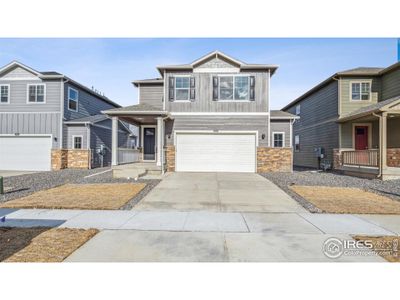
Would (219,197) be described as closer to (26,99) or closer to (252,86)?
(252,86)

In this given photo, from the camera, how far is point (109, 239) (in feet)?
14.6

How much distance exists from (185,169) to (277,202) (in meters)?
7.63

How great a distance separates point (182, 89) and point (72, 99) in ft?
29.3

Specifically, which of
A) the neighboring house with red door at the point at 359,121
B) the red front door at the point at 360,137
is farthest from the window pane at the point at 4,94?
the red front door at the point at 360,137

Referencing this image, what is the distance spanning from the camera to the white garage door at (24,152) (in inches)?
666

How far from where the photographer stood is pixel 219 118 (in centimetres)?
1451

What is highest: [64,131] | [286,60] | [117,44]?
[286,60]

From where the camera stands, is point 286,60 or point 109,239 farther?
point 286,60

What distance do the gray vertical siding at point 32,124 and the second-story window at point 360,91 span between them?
19.8m

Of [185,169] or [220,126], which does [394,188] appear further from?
[185,169]

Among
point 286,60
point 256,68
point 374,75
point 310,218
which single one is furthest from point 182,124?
point 374,75

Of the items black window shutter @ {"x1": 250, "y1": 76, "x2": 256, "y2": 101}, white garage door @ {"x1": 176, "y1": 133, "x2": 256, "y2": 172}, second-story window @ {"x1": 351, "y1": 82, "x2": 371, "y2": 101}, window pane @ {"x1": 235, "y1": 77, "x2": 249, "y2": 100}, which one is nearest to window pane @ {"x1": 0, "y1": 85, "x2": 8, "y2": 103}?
white garage door @ {"x1": 176, "y1": 133, "x2": 256, "y2": 172}

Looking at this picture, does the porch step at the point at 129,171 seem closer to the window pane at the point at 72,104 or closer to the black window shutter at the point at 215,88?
the black window shutter at the point at 215,88

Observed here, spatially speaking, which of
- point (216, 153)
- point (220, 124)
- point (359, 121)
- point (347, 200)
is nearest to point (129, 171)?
point (216, 153)
